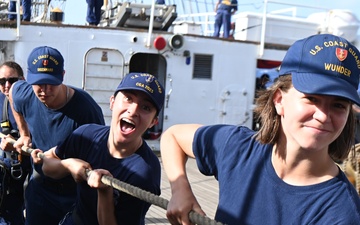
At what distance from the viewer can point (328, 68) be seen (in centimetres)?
164

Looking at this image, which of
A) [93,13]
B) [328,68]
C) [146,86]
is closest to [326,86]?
[328,68]

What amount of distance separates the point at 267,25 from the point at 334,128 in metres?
12.6

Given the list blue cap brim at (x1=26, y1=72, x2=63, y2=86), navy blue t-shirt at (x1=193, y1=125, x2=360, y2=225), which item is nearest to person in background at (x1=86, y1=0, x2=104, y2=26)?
blue cap brim at (x1=26, y1=72, x2=63, y2=86)

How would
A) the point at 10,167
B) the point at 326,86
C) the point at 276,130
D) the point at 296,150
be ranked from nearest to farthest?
the point at 326,86, the point at 296,150, the point at 276,130, the point at 10,167

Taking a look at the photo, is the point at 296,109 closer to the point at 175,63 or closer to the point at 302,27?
the point at 175,63

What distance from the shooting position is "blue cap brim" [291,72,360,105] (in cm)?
160

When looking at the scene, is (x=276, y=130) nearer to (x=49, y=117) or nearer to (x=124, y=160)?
(x=124, y=160)

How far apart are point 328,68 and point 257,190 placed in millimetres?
486

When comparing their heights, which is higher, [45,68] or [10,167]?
[45,68]

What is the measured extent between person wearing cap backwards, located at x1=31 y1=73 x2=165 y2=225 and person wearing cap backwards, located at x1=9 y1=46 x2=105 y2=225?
743 millimetres

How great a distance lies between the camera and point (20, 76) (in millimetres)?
5109

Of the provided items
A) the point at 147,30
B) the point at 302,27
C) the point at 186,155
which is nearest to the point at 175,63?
the point at 147,30

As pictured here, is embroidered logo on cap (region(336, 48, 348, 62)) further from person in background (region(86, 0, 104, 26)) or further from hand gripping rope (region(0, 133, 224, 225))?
person in background (region(86, 0, 104, 26))

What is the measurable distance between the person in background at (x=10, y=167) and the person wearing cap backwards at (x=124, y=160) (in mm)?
2160
